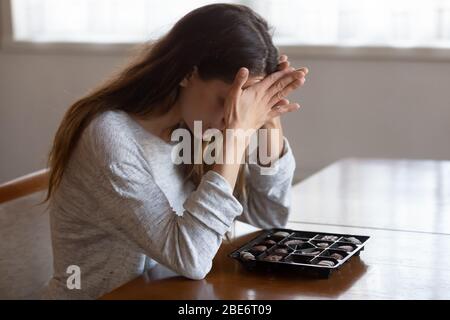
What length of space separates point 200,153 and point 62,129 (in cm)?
30

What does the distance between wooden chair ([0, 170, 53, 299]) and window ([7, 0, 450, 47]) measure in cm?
110

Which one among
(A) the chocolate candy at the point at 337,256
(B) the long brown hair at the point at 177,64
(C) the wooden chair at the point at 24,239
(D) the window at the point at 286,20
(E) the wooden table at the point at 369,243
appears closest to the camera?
(E) the wooden table at the point at 369,243

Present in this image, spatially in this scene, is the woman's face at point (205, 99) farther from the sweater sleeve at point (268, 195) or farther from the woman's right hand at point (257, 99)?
the sweater sleeve at point (268, 195)

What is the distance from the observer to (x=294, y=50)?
3029mm

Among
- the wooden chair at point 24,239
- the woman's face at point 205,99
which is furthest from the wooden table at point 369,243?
the wooden chair at point 24,239

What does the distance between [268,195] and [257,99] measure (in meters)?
0.30

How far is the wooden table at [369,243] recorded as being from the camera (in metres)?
1.14

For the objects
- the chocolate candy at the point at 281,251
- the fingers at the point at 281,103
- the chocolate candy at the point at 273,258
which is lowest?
the chocolate candy at the point at 281,251

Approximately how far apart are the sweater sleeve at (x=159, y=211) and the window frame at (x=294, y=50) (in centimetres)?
128

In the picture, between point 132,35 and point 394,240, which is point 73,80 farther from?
point 394,240

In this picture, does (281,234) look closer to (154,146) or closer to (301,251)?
(301,251)

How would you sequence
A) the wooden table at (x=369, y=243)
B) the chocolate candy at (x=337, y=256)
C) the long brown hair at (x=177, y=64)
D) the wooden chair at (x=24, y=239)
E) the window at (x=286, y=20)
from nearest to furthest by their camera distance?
1. the wooden table at (x=369, y=243)
2. the chocolate candy at (x=337, y=256)
3. the long brown hair at (x=177, y=64)
4. the wooden chair at (x=24, y=239)
5. the window at (x=286, y=20)

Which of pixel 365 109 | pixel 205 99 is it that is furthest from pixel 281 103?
pixel 365 109

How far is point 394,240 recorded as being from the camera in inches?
56.7
